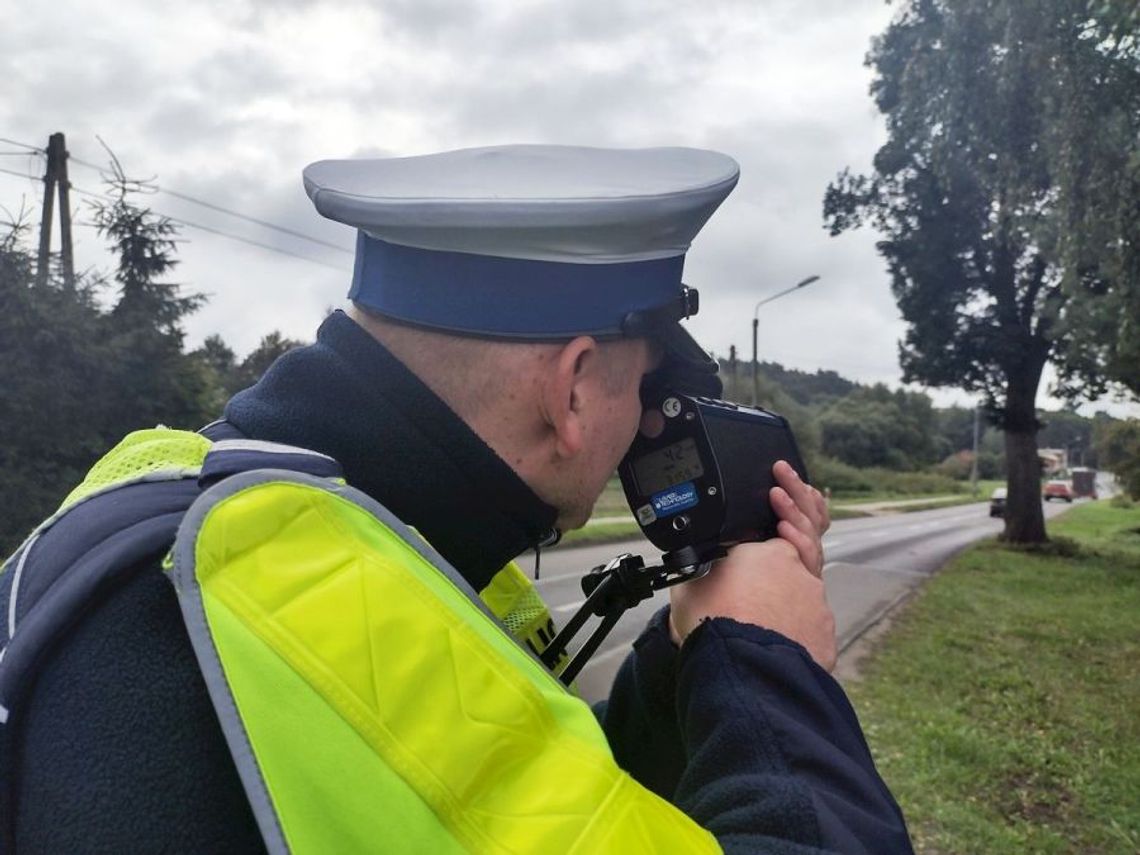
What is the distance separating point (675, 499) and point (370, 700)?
70cm

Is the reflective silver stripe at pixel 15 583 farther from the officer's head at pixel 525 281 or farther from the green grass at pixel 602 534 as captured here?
the green grass at pixel 602 534

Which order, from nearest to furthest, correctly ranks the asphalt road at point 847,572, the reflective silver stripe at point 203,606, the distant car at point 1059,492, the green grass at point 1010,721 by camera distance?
the reflective silver stripe at point 203,606, the green grass at point 1010,721, the asphalt road at point 847,572, the distant car at point 1059,492

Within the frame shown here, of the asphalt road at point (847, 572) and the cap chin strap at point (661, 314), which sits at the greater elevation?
the cap chin strap at point (661, 314)

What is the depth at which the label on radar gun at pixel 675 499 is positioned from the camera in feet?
4.25

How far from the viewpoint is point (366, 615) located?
2.30 feet

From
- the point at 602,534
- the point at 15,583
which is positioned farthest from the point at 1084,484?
the point at 15,583

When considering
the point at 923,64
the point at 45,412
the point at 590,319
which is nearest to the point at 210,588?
the point at 590,319

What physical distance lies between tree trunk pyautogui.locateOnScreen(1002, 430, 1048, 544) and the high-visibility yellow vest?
21416 mm

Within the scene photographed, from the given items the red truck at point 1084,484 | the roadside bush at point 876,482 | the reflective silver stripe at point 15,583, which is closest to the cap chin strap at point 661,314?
the reflective silver stripe at point 15,583

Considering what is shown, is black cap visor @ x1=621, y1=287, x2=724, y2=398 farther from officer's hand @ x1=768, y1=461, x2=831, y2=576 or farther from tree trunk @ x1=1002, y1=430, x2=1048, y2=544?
tree trunk @ x1=1002, y1=430, x2=1048, y2=544

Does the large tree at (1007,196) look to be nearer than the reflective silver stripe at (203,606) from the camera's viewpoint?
No

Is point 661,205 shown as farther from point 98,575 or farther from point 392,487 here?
point 98,575

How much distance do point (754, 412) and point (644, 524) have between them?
23cm

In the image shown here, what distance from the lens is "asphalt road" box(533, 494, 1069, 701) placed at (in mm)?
7916
